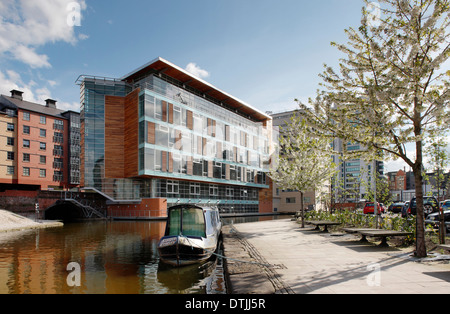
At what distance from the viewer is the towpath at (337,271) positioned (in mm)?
6930

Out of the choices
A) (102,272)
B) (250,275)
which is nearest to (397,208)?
(250,275)

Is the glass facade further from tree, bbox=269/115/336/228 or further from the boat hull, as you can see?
the boat hull

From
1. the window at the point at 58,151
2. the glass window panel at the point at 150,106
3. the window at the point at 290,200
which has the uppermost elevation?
the glass window panel at the point at 150,106

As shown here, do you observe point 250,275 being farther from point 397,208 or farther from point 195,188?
point 195,188

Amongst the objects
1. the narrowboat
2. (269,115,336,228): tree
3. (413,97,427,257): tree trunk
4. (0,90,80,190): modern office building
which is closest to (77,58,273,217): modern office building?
(0,90,80,190): modern office building

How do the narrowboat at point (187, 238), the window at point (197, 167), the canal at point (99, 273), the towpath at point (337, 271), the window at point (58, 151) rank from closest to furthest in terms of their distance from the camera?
the towpath at point (337, 271)
the canal at point (99, 273)
the narrowboat at point (187, 238)
the window at point (197, 167)
the window at point (58, 151)

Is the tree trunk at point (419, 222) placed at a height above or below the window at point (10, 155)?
below

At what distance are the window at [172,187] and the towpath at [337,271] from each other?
115 feet

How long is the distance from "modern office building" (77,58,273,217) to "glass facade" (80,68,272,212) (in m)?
0.13

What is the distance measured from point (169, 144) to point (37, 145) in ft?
101

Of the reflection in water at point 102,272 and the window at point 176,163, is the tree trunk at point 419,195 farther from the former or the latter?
the window at point 176,163

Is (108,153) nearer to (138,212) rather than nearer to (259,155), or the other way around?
(138,212)

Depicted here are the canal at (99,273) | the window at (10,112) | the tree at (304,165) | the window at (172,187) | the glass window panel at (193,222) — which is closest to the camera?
the canal at (99,273)

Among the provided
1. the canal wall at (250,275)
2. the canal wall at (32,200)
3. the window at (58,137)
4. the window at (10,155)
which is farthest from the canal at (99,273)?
the window at (58,137)
